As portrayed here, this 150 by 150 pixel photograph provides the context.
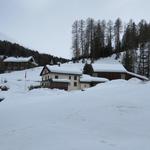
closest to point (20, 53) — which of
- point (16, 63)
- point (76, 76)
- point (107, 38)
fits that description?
point (16, 63)

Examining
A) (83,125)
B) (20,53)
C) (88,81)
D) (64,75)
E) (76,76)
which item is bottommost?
(88,81)

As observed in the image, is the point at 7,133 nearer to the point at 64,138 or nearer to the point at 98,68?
the point at 64,138

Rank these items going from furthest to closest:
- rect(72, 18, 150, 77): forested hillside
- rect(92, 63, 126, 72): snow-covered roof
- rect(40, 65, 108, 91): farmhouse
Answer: rect(72, 18, 150, 77): forested hillside < rect(92, 63, 126, 72): snow-covered roof < rect(40, 65, 108, 91): farmhouse

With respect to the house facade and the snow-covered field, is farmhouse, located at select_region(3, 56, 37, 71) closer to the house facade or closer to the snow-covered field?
the house facade

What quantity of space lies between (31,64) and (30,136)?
305 feet

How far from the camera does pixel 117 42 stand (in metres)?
107

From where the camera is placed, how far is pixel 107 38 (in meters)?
110

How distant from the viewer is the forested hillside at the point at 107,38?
9825 cm

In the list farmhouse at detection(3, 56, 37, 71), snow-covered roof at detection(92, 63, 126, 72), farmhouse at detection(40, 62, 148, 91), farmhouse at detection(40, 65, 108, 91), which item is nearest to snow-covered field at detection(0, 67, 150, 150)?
farmhouse at detection(40, 62, 148, 91)

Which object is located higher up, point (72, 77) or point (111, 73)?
point (111, 73)

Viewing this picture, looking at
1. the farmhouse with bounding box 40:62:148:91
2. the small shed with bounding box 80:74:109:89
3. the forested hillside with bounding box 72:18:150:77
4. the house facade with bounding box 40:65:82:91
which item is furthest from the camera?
the forested hillside with bounding box 72:18:150:77

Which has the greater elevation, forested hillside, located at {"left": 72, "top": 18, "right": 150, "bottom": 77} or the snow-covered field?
forested hillside, located at {"left": 72, "top": 18, "right": 150, "bottom": 77}

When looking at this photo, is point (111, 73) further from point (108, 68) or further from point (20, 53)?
point (20, 53)

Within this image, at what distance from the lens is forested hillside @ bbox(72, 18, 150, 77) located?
98250mm
